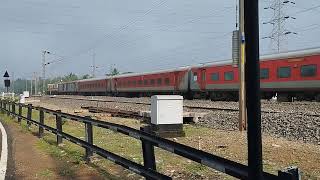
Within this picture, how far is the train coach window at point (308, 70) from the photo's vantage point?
82.5ft

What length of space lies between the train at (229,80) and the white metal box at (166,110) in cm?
1505

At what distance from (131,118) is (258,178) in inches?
745

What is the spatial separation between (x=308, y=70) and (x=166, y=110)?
15.9 m

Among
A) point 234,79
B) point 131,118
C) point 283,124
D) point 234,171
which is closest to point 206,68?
point 234,79

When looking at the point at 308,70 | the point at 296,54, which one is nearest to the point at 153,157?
the point at 308,70

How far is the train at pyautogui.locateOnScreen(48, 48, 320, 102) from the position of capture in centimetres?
2598

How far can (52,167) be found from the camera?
28.3ft

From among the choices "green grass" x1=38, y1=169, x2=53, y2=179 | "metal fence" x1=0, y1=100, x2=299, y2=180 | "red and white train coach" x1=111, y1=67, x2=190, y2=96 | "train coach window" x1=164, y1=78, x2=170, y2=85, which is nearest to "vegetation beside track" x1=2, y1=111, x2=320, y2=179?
"green grass" x1=38, y1=169, x2=53, y2=179

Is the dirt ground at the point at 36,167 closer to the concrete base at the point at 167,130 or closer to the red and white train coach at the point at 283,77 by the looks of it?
the concrete base at the point at 167,130

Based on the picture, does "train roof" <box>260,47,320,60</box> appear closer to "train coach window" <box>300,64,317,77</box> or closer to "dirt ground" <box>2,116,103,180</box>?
"train coach window" <box>300,64,317,77</box>

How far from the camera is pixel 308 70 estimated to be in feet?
84.2

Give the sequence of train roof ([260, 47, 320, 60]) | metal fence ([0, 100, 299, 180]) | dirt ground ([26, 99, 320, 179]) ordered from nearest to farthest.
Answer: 1. metal fence ([0, 100, 299, 180])
2. dirt ground ([26, 99, 320, 179])
3. train roof ([260, 47, 320, 60])

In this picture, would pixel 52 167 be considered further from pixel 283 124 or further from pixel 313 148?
pixel 283 124

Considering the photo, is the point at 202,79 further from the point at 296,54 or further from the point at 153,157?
the point at 153,157
